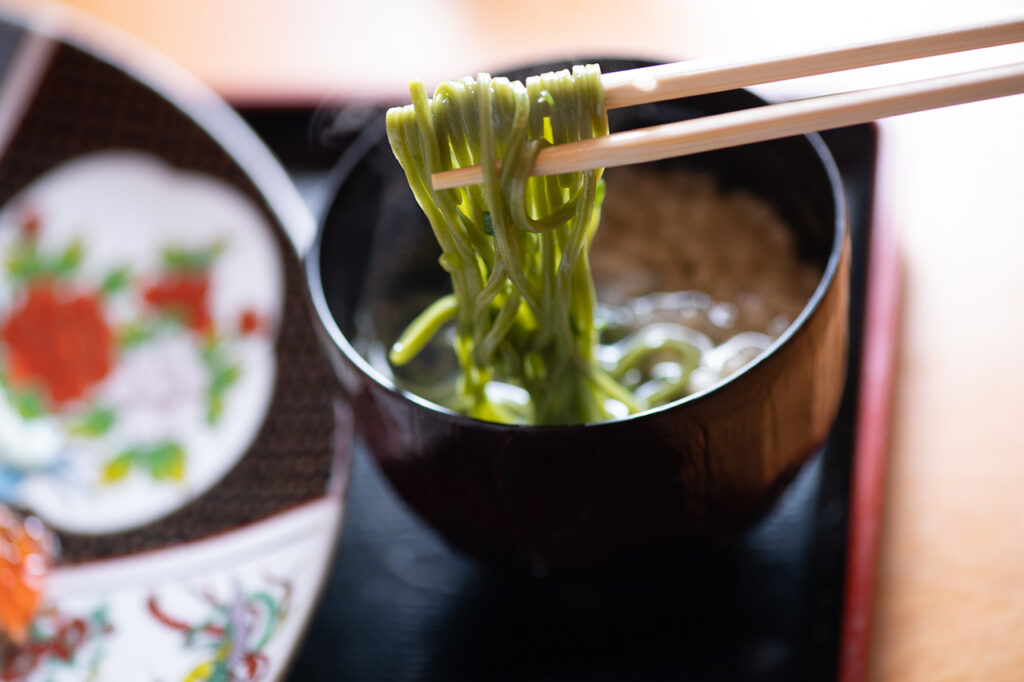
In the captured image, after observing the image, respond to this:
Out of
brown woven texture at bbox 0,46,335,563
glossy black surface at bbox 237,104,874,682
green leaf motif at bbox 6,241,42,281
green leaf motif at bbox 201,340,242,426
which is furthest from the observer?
green leaf motif at bbox 6,241,42,281

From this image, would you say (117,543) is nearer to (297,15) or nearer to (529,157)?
(529,157)

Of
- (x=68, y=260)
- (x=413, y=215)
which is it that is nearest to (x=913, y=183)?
(x=413, y=215)

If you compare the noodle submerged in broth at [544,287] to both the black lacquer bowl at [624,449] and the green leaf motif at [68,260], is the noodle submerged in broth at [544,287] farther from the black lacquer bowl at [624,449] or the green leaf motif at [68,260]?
the green leaf motif at [68,260]

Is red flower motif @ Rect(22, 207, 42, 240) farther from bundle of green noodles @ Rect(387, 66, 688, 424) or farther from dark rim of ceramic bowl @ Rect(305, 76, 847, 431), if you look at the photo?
bundle of green noodles @ Rect(387, 66, 688, 424)

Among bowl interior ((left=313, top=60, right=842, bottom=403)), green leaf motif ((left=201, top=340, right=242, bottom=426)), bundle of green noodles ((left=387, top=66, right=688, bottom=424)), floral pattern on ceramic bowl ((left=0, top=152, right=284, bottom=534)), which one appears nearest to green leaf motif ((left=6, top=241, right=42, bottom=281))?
floral pattern on ceramic bowl ((left=0, top=152, right=284, bottom=534))

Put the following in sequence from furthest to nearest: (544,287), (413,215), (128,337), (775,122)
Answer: (128,337) < (413,215) < (544,287) < (775,122)

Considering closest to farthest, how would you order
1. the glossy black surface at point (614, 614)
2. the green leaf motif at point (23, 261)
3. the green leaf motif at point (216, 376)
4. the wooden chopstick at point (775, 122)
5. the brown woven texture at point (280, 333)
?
the wooden chopstick at point (775, 122) < the glossy black surface at point (614, 614) < the brown woven texture at point (280, 333) < the green leaf motif at point (216, 376) < the green leaf motif at point (23, 261)

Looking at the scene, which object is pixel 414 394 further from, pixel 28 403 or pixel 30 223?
pixel 30 223

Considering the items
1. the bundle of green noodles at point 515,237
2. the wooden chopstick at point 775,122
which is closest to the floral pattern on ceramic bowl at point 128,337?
the bundle of green noodles at point 515,237
